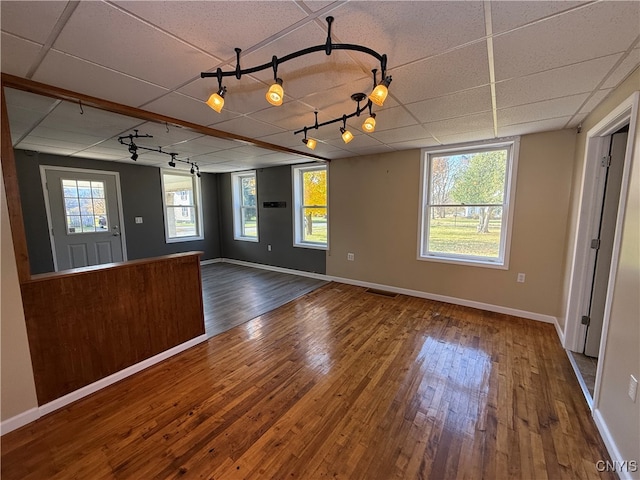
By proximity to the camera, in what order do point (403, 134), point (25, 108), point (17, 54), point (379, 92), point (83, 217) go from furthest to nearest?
1. point (83, 217)
2. point (403, 134)
3. point (25, 108)
4. point (17, 54)
5. point (379, 92)

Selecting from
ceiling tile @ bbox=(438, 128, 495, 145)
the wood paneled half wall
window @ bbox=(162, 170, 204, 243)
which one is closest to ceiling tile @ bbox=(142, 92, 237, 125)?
the wood paneled half wall

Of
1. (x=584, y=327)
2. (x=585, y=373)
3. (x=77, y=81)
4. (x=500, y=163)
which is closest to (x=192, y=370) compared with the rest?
(x=77, y=81)

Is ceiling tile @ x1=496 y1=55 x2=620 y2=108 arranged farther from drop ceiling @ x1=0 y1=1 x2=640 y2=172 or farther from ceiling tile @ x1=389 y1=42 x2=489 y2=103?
ceiling tile @ x1=389 y1=42 x2=489 y2=103

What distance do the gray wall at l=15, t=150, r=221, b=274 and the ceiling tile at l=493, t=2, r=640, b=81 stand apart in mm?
6045

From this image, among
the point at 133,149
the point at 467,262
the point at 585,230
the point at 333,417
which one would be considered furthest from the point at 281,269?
the point at 585,230

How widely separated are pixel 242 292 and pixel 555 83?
4.49 m

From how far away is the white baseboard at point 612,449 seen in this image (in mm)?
1328

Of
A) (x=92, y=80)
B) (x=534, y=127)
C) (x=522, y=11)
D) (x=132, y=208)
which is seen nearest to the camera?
(x=522, y=11)

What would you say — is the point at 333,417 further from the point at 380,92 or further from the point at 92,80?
the point at 92,80

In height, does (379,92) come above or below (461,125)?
below

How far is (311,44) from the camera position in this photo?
143cm

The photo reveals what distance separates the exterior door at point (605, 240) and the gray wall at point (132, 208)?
22.5 ft

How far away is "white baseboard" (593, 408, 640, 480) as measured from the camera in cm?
133

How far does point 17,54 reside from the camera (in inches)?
58.8
